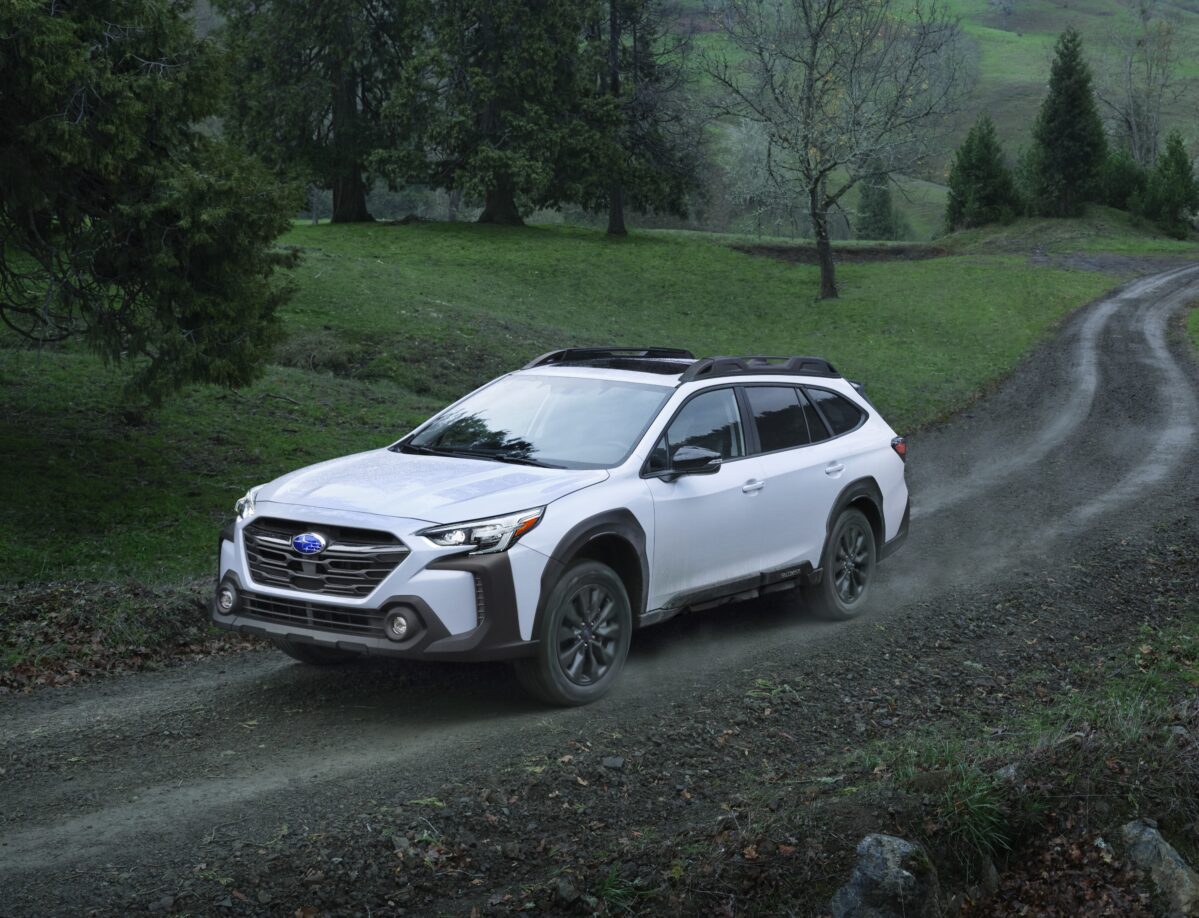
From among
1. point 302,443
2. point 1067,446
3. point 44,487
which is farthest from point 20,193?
point 1067,446

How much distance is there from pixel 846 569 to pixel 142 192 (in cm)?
719

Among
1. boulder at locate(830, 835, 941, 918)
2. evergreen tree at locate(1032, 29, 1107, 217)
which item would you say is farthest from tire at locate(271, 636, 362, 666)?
evergreen tree at locate(1032, 29, 1107, 217)

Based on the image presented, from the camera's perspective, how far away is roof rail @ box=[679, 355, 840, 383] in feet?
26.9

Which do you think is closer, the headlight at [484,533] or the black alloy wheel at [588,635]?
the headlight at [484,533]

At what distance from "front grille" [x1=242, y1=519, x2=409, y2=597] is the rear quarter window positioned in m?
4.04

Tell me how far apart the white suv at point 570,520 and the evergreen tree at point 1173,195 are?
57.8m

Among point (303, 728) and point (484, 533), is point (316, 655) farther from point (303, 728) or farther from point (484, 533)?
point (484, 533)

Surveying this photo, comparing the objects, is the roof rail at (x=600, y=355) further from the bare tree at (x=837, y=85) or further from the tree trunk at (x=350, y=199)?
the tree trunk at (x=350, y=199)

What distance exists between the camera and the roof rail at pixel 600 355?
893 cm

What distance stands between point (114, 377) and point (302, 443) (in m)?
3.37

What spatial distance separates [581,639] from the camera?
22.4 ft

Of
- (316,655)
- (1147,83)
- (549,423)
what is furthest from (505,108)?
(1147,83)

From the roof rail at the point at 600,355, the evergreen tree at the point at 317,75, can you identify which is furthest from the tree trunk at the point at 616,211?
the roof rail at the point at 600,355

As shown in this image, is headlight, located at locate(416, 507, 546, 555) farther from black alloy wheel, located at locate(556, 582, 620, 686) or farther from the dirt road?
the dirt road
